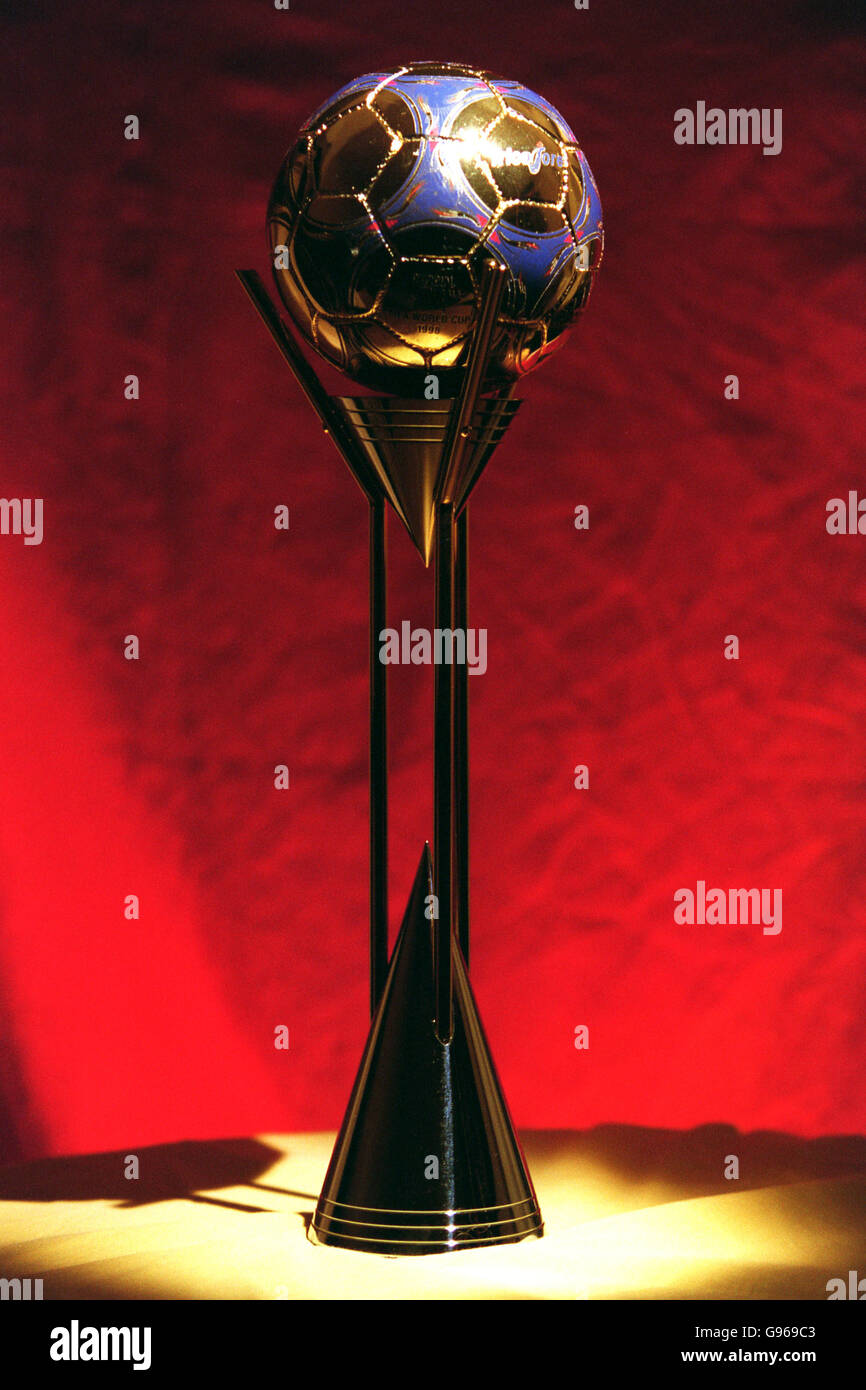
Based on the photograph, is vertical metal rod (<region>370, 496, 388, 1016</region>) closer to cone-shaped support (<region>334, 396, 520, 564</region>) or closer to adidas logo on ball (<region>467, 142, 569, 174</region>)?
cone-shaped support (<region>334, 396, 520, 564</region>)

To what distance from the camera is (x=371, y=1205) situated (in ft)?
7.75

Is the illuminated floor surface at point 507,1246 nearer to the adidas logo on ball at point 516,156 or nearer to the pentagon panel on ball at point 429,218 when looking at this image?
the pentagon panel on ball at point 429,218

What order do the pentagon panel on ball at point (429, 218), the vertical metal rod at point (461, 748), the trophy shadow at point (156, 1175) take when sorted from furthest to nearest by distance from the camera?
1. the trophy shadow at point (156, 1175)
2. the vertical metal rod at point (461, 748)
3. the pentagon panel on ball at point (429, 218)

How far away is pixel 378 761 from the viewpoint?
98.8 inches

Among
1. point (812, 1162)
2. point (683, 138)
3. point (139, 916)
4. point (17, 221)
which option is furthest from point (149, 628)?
point (812, 1162)

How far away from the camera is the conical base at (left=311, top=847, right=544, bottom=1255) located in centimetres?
235

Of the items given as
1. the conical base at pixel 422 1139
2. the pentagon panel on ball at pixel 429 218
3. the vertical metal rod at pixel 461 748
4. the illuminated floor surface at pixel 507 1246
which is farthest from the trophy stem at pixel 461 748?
the illuminated floor surface at pixel 507 1246

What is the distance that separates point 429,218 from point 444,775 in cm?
74

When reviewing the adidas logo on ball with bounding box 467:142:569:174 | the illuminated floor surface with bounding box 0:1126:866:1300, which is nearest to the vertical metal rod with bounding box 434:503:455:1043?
the illuminated floor surface with bounding box 0:1126:866:1300

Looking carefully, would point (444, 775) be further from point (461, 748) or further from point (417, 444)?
point (417, 444)

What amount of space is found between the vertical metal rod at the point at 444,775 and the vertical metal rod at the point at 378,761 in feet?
0.45

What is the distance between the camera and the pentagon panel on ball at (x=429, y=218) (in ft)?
7.34

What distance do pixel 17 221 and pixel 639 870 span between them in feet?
5.17

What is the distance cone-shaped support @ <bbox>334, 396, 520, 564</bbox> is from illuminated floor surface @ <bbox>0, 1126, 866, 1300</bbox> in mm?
1007
